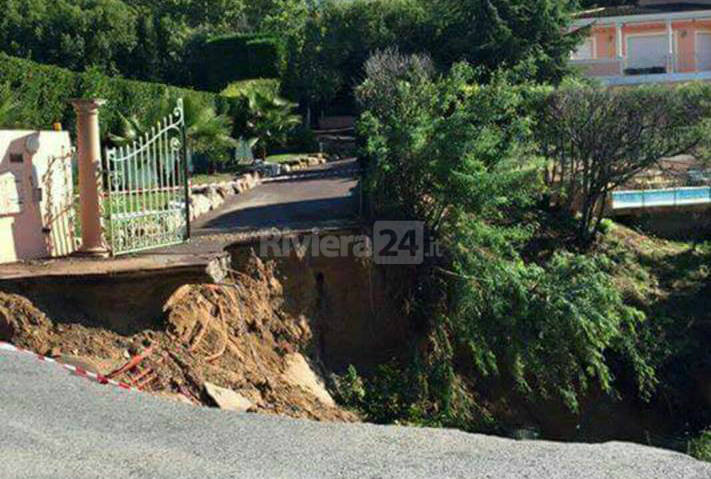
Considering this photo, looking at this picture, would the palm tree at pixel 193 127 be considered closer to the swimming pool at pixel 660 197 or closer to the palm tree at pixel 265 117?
the palm tree at pixel 265 117

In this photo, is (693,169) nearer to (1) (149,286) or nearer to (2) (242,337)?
(2) (242,337)

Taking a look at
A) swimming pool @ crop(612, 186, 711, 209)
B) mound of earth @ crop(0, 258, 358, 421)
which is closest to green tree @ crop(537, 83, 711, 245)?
swimming pool @ crop(612, 186, 711, 209)

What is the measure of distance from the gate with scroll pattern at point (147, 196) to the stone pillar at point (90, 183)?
171mm

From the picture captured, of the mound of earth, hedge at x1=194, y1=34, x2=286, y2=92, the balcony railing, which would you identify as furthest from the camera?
hedge at x1=194, y1=34, x2=286, y2=92

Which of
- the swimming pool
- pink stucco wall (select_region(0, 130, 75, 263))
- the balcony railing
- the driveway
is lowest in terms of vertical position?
the swimming pool

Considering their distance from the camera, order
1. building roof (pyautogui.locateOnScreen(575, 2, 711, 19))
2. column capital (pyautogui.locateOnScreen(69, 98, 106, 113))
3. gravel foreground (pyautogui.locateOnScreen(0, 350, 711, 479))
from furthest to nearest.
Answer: building roof (pyautogui.locateOnScreen(575, 2, 711, 19)), column capital (pyautogui.locateOnScreen(69, 98, 106, 113)), gravel foreground (pyautogui.locateOnScreen(0, 350, 711, 479))

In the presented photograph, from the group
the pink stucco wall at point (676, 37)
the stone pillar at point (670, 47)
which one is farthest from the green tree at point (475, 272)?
the pink stucco wall at point (676, 37)

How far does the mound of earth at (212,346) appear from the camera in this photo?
37.0ft

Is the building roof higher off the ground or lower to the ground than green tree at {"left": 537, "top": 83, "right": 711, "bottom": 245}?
higher

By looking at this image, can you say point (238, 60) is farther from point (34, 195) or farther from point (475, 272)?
point (34, 195)

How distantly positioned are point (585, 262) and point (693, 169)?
8.19m

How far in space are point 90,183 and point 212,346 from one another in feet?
9.71

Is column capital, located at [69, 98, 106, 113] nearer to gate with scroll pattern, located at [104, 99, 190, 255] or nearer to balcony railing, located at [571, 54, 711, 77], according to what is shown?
gate with scroll pattern, located at [104, 99, 190, 255]

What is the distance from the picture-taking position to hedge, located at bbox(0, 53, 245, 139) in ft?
66.5
